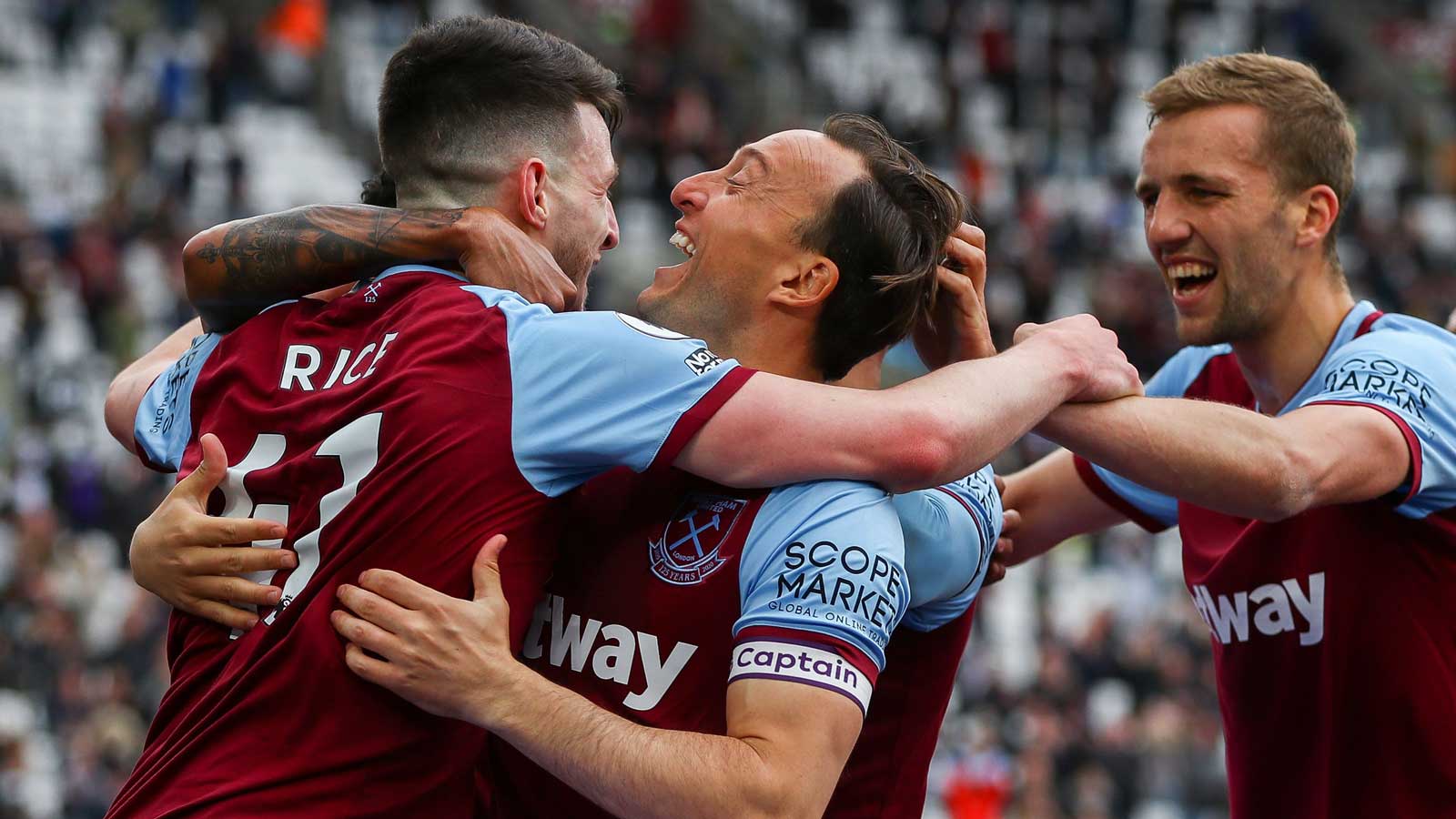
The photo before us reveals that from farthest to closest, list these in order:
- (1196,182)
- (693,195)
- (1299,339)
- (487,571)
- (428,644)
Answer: (1196,182), (1299,339), (693,195), (487,571), (428,644)

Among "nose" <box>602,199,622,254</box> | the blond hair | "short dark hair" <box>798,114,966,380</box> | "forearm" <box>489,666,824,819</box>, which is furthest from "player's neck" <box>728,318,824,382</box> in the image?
the blond hair

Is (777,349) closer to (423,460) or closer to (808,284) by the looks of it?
(808,284)

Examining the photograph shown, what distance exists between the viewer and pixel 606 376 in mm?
3264

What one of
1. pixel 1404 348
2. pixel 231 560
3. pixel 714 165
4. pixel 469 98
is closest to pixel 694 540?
pixel 231 560

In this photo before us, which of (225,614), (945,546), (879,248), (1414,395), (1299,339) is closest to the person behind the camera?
(225,614)

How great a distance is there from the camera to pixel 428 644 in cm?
314

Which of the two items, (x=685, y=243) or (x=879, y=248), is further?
(x=685, y=243)

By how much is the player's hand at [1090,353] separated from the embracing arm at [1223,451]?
1.6 inches

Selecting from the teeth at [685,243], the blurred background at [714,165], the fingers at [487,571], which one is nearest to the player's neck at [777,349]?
the teeth at [685,243]

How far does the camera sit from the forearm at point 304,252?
11.8 feet

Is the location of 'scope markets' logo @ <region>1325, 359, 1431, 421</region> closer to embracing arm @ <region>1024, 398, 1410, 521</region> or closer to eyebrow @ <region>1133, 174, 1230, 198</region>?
embracing arm @ <region>1024, 398, 1410, 521</region>

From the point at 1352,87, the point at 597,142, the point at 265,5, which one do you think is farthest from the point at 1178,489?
the point at 1352,87

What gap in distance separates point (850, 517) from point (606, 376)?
55cm

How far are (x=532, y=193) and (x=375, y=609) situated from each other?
110cm
